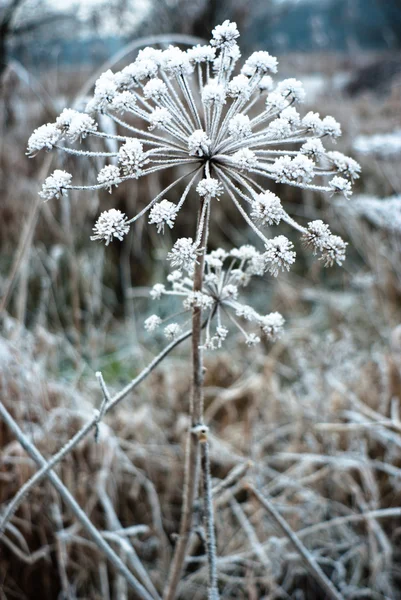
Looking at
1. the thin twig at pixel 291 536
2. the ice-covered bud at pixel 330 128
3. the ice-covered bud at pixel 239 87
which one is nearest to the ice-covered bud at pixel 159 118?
the ice-covered bud at pixel 239 87

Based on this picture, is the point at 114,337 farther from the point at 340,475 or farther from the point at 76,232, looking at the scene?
the point at 340,475

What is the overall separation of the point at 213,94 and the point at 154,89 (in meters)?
0.09

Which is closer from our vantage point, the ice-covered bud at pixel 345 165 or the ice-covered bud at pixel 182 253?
the ice-covered bud at pixel 182 253

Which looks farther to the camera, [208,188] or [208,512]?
[208,512]

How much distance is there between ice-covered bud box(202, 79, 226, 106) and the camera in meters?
0.68

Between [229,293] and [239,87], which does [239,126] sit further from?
[229,293]

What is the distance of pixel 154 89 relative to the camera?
0.70 m

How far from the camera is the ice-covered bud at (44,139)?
0.65 meters

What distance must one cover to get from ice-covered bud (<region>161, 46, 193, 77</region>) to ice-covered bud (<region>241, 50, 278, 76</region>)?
0.09 meters

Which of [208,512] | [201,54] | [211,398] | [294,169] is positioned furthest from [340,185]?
[211,398]

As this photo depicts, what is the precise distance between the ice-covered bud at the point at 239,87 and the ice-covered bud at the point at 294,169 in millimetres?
131

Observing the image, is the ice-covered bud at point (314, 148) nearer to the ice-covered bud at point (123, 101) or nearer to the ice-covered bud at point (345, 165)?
the ice-covered bud at point (345, 165)

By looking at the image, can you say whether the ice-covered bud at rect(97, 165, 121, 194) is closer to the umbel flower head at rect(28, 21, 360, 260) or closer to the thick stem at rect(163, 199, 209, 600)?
the umbel flower head at rect(28, 21, 360, 260)

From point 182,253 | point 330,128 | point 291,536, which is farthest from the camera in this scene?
point 291,536
